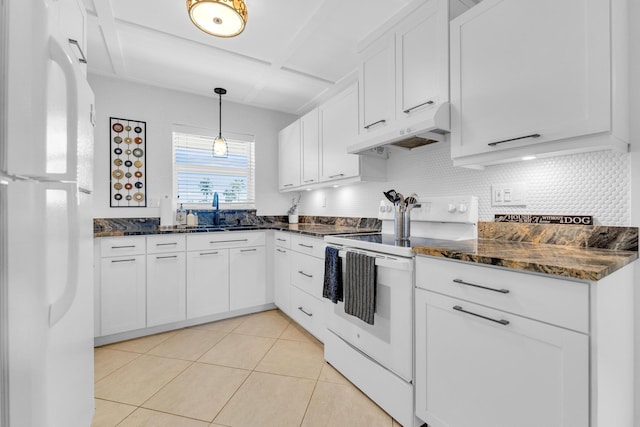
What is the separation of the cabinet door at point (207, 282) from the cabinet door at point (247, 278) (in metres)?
0.06

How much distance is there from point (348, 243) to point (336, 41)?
164 cm

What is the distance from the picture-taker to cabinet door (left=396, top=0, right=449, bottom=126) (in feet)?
5.45

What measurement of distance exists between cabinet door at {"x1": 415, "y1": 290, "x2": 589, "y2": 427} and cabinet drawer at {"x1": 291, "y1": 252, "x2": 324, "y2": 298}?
3.38ft

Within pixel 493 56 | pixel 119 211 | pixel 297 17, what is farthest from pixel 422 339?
pixel 119 211

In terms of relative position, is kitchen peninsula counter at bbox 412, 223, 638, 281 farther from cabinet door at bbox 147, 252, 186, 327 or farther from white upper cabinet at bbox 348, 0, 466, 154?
cabinet door at bbox 147, 252, 186, 327

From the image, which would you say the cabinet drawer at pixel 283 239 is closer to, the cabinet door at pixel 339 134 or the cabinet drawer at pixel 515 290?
the cabinet door at pixel 339 134

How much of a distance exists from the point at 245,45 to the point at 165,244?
1.90 metres

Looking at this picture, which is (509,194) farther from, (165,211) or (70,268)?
(165,211)

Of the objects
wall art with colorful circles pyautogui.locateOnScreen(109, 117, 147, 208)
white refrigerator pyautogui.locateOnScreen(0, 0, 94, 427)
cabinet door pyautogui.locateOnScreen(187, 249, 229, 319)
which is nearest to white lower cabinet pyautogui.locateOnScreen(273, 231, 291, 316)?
cabinet door pyautogui.locateOnScreen(187, 249, 229, 319)

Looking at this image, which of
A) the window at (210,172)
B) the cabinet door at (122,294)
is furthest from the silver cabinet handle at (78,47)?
the window at (210,172)

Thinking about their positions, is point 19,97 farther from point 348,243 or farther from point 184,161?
point 184,161

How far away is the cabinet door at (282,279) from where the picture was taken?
2881mm

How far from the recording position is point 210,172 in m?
3.54

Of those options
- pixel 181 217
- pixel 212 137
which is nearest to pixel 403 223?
pixel 181 217
